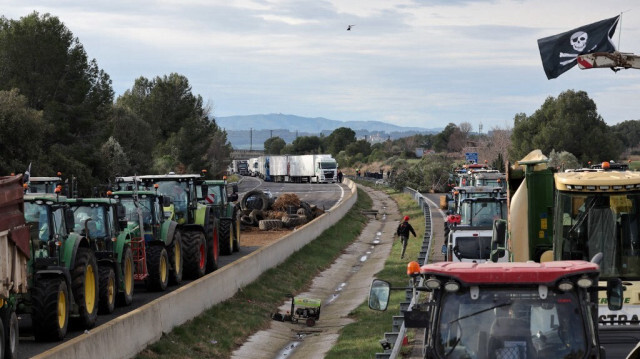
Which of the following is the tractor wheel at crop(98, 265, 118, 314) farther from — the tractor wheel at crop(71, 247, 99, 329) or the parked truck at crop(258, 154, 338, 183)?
the parked truck at crop(258, 154, 338, 183)

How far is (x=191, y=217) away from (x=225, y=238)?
4.94 meters

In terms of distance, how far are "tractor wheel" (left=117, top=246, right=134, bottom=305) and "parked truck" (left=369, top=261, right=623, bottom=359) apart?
13568 mm

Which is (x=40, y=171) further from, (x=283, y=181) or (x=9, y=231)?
(x=283, y=181)

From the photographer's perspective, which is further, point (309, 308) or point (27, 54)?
point (27, 54)

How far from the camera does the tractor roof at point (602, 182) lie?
13727 mm

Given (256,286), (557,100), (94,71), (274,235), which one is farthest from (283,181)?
(256,286)

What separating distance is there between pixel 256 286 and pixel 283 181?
9361 cm

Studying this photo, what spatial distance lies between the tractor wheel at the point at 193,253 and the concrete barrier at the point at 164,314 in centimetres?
70

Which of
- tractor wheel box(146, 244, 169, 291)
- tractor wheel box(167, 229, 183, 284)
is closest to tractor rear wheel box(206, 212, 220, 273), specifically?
tractor wheel box(167, 229, 183, 284)

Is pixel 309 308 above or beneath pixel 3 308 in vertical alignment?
beneath

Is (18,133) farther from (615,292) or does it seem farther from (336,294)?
(615,292)

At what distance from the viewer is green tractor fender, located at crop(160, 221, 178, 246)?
79.9 feet

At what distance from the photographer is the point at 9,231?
45.9 feet

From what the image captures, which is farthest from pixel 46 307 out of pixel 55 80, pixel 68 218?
pixel 55 80
